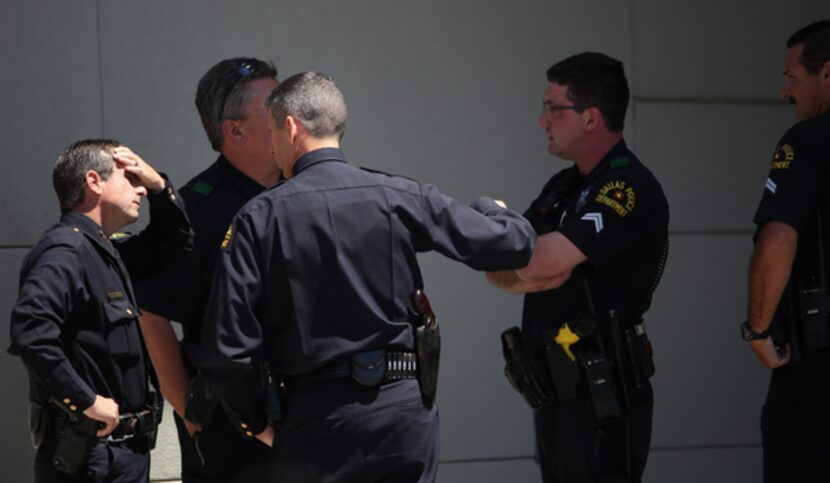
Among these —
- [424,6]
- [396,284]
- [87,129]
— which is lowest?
[396,284]

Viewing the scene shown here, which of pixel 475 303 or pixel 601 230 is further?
pixel 475 303

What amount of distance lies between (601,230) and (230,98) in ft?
4.25

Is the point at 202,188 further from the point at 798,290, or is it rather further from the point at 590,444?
the point at 798,290

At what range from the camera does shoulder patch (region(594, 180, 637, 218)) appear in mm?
3730

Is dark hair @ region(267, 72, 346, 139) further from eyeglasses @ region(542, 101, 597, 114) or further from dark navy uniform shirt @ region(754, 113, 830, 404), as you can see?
dark navy uniform shirt @ region(754, 113, 830, 404)

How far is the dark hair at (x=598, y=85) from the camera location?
12.8 ft

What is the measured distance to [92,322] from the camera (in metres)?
3.73

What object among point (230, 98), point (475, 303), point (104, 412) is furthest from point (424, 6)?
point (104, 412)

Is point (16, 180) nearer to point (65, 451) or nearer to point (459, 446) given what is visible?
point (65, 451)

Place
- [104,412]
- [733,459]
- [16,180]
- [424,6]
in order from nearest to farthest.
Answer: [104,412] < [16,180] < [424,6] < [733,459]

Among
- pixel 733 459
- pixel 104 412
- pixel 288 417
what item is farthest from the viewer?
pixel 733 459

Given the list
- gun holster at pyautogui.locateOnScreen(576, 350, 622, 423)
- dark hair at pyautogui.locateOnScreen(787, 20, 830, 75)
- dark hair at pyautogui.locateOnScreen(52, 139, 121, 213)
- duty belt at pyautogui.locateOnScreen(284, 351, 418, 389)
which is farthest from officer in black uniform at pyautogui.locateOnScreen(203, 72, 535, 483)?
dark hair at pyautogui.locateOnScreen(787, 20, 830, 75)

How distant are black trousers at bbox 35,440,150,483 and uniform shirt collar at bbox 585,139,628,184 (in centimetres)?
174

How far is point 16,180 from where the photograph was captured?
16.4 feet
